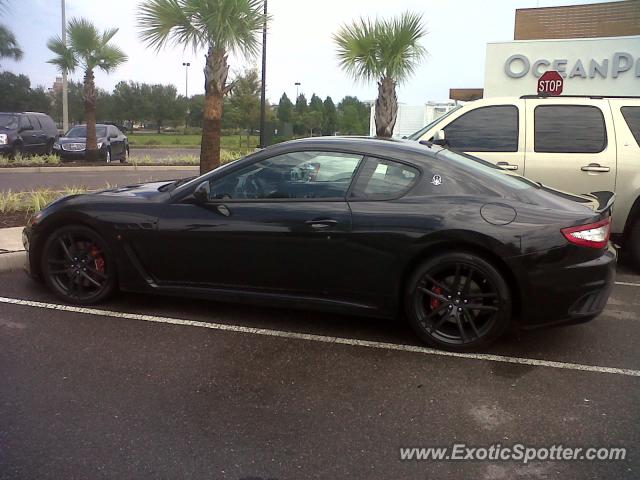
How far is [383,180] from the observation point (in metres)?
4.11

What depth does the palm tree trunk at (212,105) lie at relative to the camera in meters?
9.78

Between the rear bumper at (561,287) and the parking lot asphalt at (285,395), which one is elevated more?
the rear bumper at (561,287)

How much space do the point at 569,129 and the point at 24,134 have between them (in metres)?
17.6

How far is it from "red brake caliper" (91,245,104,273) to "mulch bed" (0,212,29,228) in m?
3.60

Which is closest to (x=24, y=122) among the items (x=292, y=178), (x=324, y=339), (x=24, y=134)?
(x=24, y=134)

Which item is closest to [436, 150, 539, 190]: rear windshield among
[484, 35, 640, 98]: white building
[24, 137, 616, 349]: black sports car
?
[24, 137, 616, 349]: black sports car

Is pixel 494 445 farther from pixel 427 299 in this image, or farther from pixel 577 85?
pixel 577 85

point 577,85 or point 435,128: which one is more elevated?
point 577,85

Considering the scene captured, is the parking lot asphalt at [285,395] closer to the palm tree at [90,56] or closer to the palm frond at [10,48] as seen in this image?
the palm tree at [90,56]

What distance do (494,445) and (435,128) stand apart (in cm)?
429

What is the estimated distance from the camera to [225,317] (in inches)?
181

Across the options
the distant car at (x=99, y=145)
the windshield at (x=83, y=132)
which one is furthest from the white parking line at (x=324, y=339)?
the windshield at (x=83, y=132)

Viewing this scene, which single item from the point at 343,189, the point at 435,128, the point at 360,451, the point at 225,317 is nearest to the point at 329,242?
the point at 343,189

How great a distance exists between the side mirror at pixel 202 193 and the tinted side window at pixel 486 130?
3.16 m
